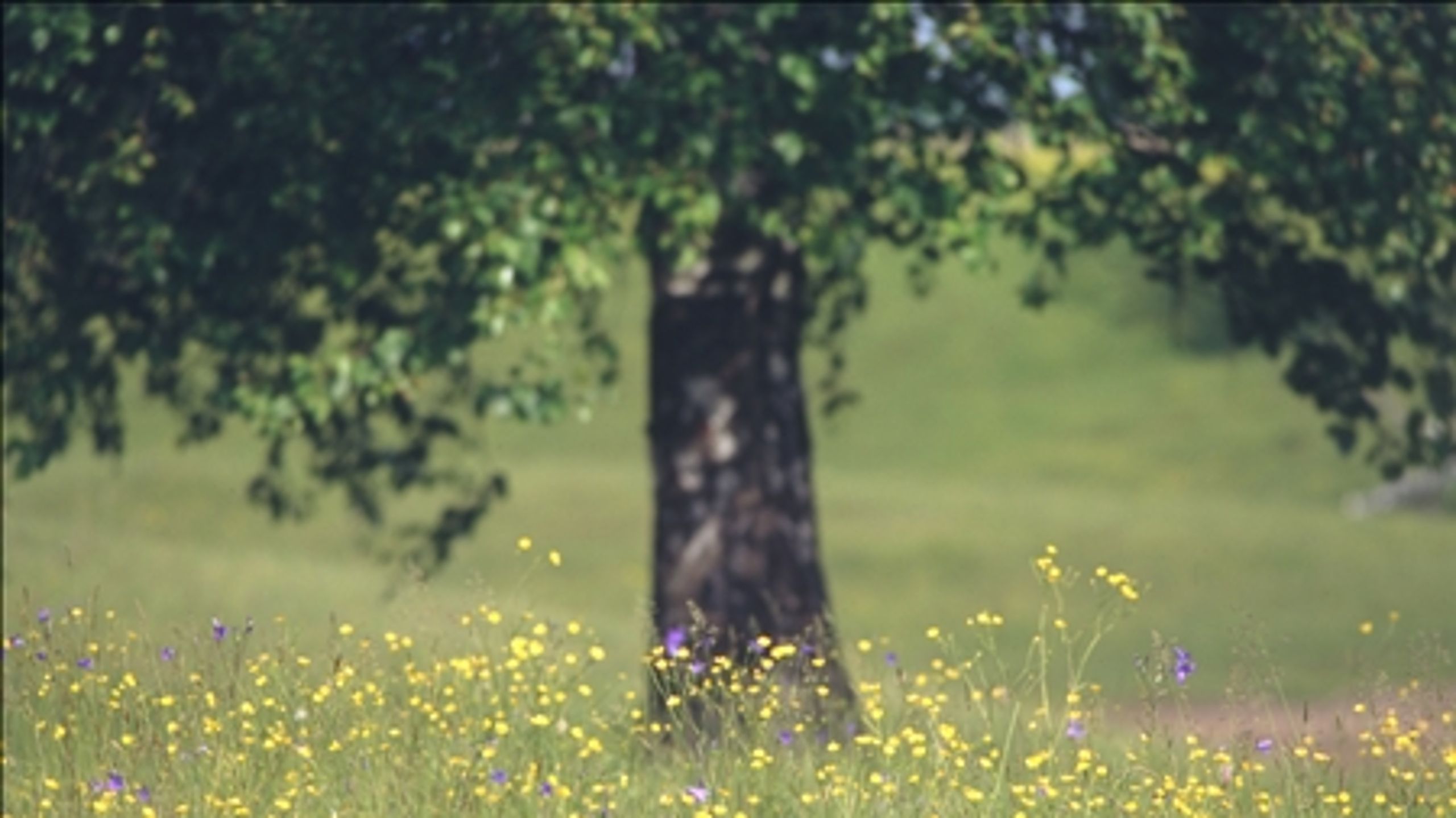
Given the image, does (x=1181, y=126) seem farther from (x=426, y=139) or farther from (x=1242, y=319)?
(x=426, y=139)

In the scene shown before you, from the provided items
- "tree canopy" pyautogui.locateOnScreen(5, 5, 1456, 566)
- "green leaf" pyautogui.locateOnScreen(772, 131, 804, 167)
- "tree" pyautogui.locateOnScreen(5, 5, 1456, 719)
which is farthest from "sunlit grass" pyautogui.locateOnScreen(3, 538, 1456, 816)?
"green leaf" pyautogui.locateOnScreen(772, 131, 804, 167)

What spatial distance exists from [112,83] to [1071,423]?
3605cm

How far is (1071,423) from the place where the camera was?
46562mm

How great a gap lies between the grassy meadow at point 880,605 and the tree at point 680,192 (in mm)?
1241

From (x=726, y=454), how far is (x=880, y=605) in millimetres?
15171

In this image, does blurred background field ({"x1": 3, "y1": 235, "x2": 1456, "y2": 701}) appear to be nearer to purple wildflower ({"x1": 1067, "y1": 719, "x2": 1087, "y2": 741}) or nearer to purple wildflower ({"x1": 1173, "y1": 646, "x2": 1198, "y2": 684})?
purple wildflower ({"x1": 1173, "y1": 646, "x2": 1198, "y2": 684})

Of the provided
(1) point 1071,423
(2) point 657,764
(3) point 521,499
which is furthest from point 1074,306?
(2) point 657,764

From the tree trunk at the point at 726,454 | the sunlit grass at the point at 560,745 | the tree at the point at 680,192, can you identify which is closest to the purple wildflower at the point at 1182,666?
the sunlit grass at the point at 560,745

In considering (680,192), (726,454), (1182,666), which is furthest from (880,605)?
(1182,666)

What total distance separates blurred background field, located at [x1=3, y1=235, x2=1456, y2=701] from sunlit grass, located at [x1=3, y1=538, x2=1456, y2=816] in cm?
32

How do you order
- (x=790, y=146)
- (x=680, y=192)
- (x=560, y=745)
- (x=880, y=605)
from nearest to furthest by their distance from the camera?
(x=560, y=745)
(x=790, y=146)
(x=680, y=192)
(x=880, y=605)

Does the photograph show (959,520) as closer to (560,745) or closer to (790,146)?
(790,146)

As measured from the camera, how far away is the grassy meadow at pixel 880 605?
7.75m

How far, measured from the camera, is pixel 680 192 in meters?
11.5
